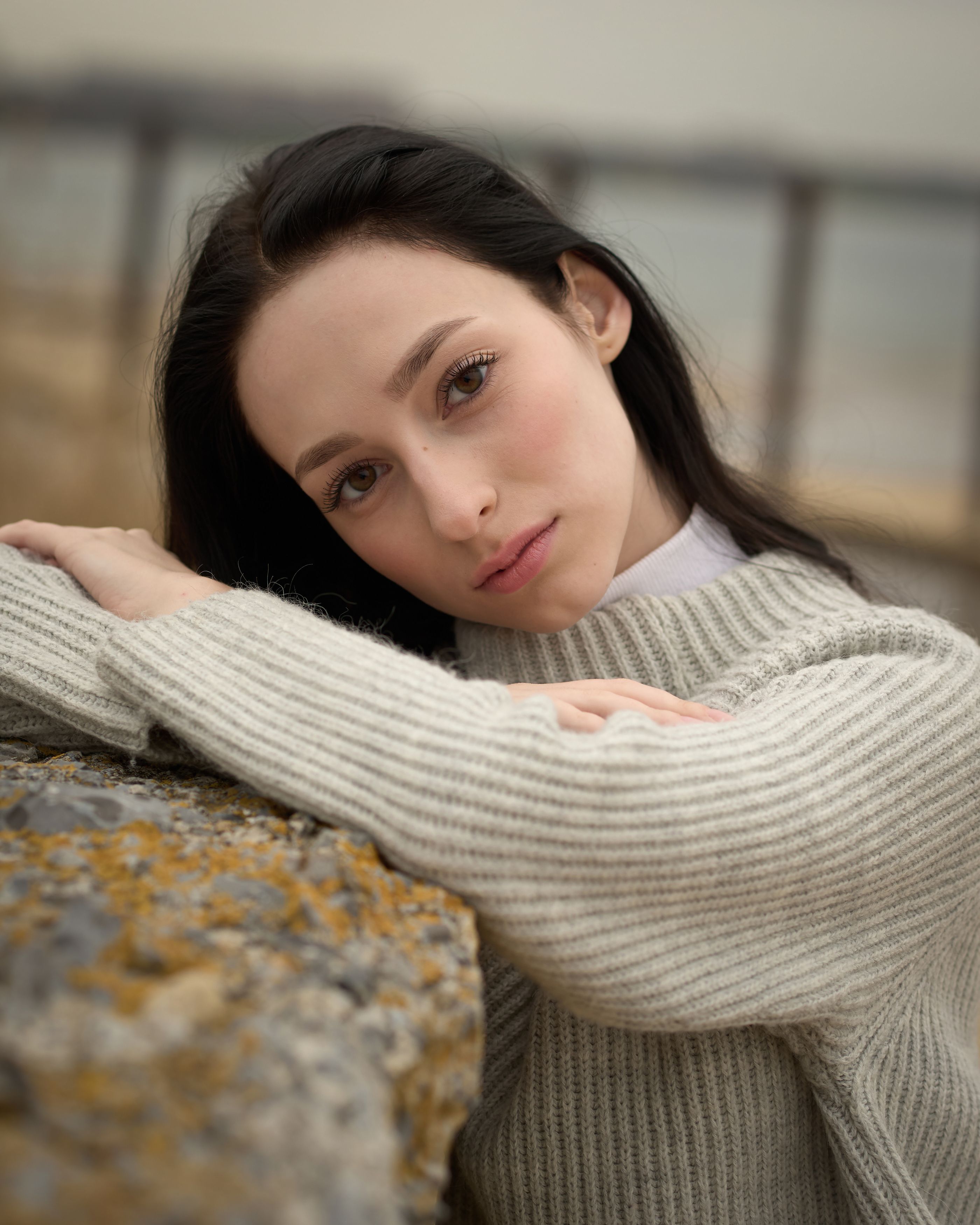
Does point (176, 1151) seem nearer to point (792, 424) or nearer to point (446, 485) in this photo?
point (446, 485)

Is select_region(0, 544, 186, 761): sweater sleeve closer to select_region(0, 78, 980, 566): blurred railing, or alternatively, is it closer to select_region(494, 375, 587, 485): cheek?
select_region(494, 375, 587, 485): cheek

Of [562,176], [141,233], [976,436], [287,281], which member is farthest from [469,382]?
[976,436]

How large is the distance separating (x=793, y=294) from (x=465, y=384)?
3.31 metres

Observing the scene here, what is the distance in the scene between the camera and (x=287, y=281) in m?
1.01

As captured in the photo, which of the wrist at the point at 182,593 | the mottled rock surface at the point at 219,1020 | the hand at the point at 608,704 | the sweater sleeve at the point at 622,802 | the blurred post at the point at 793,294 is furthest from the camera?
the blurred post at the point at 793,294

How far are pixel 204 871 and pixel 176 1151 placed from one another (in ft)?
0.73

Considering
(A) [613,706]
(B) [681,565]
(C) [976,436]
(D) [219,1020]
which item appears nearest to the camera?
(D) [219,1020]

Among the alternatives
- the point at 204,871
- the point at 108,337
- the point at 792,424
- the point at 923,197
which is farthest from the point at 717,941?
the point at 923,197

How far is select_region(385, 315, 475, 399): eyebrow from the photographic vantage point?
0.92 m

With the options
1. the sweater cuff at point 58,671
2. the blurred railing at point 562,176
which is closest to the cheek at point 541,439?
the sweater cuff at point 58,671

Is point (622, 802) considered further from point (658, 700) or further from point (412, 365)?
point (412, 365)

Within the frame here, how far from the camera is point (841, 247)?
3.96 meters

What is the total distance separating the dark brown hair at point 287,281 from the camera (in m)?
1.04

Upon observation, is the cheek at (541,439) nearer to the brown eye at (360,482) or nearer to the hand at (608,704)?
the brown eye at (360,482)
